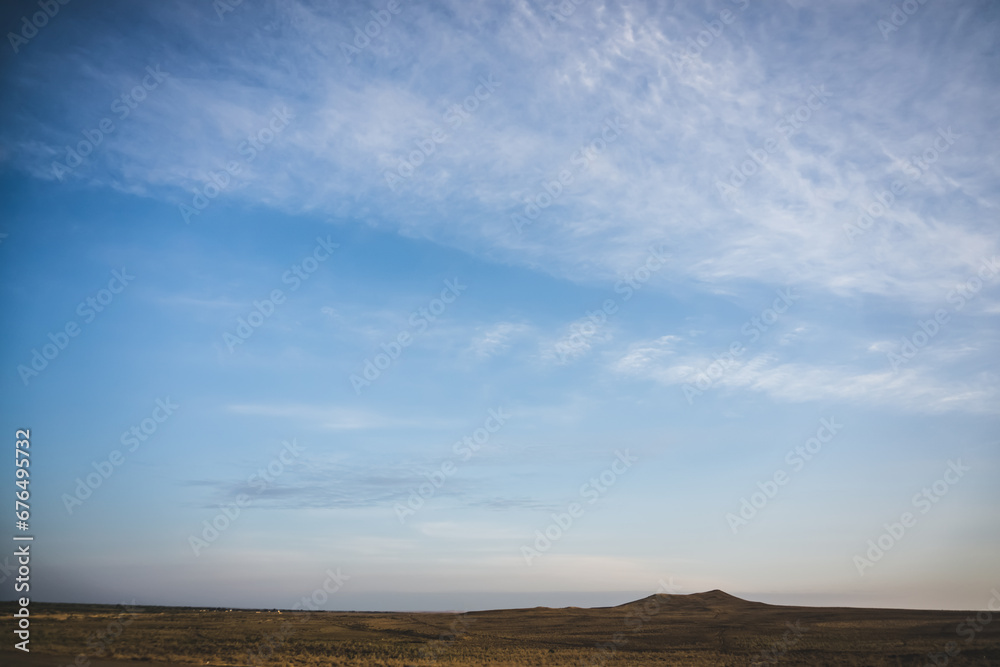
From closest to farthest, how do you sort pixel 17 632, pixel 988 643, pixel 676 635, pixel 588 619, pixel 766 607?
pixel 17 632 → pixel 988 643 → pixel 676 635 → pixel 588 619 → pixel 766 607

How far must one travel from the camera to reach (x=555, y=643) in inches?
1933

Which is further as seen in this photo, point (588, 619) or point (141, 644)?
point (588, 619)

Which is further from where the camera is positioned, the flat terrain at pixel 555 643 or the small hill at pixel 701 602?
the small hill at pixel 701 602

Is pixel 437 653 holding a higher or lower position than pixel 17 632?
lower

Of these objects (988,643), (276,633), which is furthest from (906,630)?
(276,633)

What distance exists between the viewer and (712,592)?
100625mm

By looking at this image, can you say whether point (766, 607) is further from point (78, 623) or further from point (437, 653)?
point (78, 623)

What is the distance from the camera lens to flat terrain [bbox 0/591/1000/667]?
31781 mm

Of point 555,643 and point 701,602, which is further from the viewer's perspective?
point 701,602

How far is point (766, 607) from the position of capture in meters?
83.2

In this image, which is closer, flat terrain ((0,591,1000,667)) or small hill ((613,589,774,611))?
flat terrain ((0,591,1000,667))

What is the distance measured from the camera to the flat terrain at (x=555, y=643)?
31781mm

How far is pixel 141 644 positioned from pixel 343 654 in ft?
37.0

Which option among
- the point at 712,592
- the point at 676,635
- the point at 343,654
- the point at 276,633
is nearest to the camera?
the point at 343,654
